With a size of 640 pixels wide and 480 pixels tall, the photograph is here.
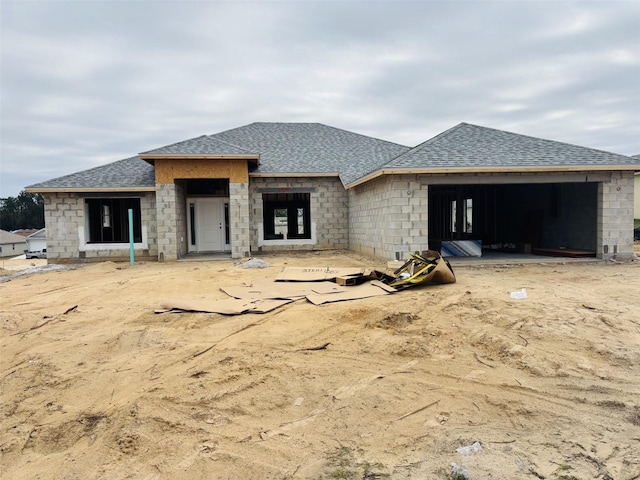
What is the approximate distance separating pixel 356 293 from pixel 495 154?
704 centimetres

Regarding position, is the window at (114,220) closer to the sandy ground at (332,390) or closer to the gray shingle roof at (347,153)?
the gray shingle roof at (347,153)

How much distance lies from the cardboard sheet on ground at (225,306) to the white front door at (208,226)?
10.2 metres

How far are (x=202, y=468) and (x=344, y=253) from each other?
13.6 meters

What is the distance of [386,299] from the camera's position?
306 inches

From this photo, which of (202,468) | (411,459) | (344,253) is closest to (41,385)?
(202,468)

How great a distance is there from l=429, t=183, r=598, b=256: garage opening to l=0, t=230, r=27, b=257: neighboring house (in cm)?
5571

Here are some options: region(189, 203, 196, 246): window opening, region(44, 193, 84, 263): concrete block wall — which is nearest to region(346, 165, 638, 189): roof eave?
region(189, 203, 196, 246): window opening

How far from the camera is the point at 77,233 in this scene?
52.9 ft

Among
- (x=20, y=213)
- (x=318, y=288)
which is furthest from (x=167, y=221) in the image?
(x=20, y=213)

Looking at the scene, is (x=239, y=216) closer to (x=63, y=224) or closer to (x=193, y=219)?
(x=193, y=219)

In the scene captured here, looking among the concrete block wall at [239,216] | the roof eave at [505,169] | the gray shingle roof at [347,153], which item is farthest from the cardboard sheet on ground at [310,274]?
the concrete block wall at [239,216]

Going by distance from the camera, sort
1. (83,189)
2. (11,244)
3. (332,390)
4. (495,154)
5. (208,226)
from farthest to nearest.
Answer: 1. (11,244)
2. (208,226)
3. (83,189)
4. (495,154)
5. (332,390)

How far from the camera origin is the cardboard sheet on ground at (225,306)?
281 inches

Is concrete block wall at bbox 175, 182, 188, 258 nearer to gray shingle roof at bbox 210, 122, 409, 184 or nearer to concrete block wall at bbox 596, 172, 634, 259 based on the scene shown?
gray shingle roof at bbox 210, 122, 409, 184
